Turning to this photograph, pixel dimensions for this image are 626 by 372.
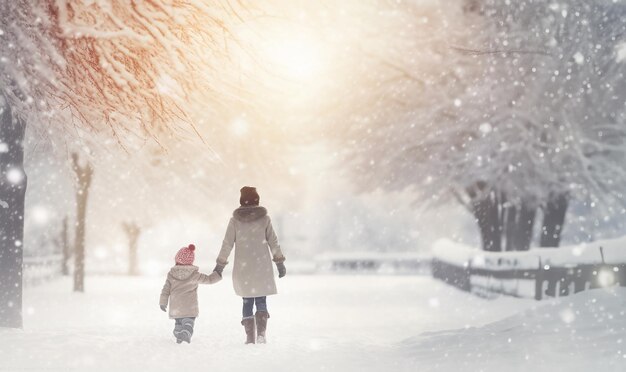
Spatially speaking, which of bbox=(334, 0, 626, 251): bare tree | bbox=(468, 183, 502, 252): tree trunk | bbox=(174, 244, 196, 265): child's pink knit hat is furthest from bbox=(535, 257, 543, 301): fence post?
bbox=(174, 244, 196, 265): child's pink knit hat

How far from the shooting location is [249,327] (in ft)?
31.8

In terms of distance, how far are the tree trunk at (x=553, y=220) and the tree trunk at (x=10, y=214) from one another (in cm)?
Answer: 1484

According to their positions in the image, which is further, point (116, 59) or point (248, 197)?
point (248, 197)

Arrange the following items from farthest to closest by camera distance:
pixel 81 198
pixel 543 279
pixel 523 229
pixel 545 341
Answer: pixel 523 229
pixel 81 198
pixel 543 279
pixel 545 341

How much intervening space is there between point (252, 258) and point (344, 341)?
1.99 meters

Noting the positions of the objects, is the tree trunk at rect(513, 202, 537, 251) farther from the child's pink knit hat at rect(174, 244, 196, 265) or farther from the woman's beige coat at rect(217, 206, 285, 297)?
the child's pink knit hat at rect(174, 244, 196, 265)

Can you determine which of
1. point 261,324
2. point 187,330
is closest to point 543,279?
point 261,324

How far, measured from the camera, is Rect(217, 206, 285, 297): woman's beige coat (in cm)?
954

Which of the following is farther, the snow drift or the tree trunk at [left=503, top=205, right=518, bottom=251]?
the tree trunk at [left=503, top=205, right=518, bottom=251]

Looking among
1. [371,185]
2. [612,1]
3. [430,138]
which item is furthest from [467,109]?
[371,185]

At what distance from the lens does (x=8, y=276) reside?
1053 cm

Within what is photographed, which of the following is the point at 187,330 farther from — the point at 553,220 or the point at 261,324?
the point at 553,220

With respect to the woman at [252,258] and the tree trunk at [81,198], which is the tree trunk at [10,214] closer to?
the woman at [252,258]

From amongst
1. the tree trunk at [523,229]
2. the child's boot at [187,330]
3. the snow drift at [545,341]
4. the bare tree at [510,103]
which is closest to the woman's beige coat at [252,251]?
the child's boot at [187,330]
